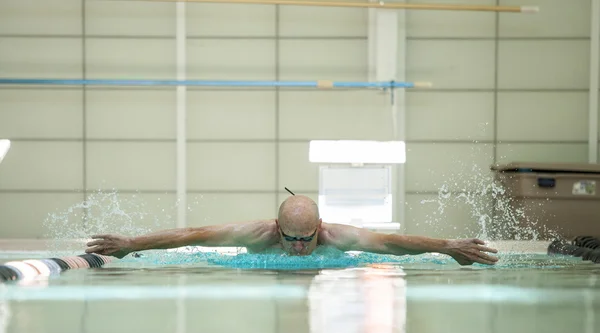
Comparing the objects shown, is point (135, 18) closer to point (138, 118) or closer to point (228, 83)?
point (138, 118)

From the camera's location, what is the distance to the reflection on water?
2625 millimetres

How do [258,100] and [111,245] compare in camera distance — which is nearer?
[111,245]

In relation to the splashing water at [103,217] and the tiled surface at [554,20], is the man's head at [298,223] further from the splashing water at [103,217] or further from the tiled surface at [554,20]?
the tiled surface at [554,20]

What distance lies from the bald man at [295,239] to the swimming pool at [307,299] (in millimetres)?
115

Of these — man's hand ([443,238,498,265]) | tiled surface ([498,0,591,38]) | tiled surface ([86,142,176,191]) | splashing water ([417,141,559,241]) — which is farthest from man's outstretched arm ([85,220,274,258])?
tiled surface ([498,0,591,38])

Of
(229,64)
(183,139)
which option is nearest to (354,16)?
(229,64)

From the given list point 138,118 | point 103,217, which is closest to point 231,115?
point 138,118

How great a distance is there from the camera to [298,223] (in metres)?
5.18

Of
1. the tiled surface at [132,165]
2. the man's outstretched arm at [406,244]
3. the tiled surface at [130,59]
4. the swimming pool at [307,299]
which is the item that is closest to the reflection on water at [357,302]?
the swimming pool at [307,299]

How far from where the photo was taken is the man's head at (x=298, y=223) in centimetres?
519

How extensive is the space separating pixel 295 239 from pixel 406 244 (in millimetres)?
659

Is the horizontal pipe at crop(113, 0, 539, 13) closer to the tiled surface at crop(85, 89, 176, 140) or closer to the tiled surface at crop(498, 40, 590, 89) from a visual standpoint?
the tiled surface at crop(498, 40, 590, 89)

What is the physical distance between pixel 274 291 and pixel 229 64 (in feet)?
21.1

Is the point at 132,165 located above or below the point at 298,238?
above
